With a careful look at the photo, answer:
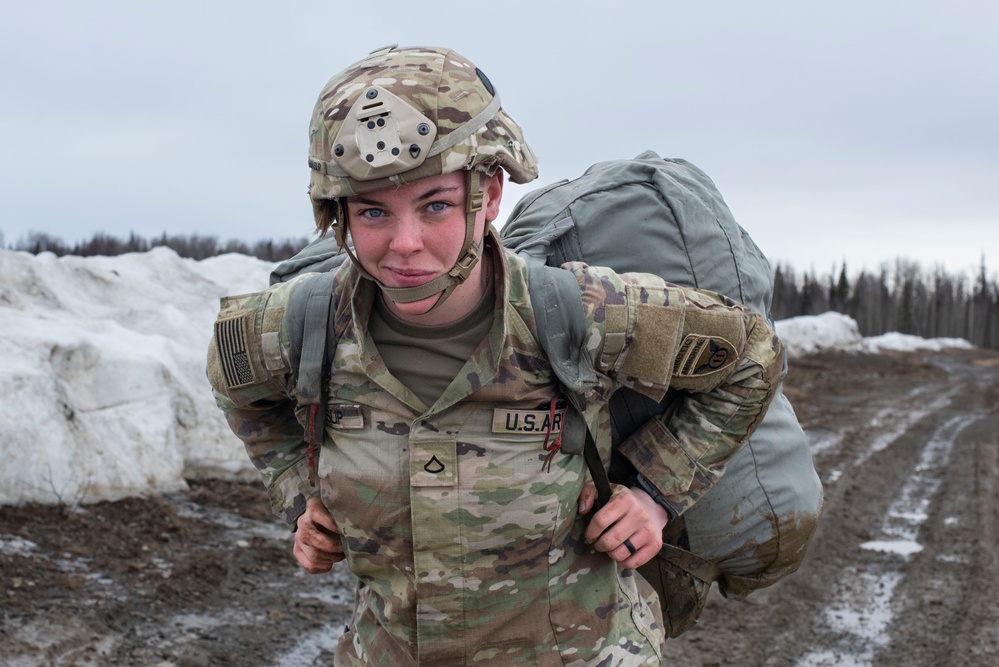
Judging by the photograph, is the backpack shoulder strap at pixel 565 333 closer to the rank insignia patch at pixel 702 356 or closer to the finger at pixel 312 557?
the rank insignia patch at pixel 702 356

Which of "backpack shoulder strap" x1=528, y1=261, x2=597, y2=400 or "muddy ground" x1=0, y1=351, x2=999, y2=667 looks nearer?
"backpack shoulder strap" x1=528, y1=261, x2=597, y2=400

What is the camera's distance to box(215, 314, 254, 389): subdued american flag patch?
7.11ft

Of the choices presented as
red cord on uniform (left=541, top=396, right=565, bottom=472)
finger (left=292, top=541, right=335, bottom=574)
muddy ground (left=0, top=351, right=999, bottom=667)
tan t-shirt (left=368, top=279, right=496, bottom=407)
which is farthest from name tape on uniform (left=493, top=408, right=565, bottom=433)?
muddy ground (left=0, top=351, right=999, bottom=667)

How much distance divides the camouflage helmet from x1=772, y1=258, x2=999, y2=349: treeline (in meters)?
65.9

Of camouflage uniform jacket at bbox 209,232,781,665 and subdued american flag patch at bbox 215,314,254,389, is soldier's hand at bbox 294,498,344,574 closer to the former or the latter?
camouflage uniform jacket at bbox 209,232,781,665

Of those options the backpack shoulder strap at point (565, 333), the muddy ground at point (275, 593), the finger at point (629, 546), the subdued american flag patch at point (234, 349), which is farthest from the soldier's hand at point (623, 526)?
the muddy ground at point (275, 593)

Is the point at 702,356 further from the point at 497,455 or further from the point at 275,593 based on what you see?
the point at 275,593

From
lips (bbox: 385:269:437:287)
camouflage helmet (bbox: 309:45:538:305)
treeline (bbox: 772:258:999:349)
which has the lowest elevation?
treeline (bbox: 772:258:999:349)

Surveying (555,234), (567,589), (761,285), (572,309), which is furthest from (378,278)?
(761,285)

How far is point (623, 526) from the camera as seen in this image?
2.18 meters

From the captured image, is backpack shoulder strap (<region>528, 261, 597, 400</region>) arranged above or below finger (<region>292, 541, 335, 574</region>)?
above

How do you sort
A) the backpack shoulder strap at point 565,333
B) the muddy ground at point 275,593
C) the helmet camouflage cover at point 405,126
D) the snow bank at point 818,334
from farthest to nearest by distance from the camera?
the snow bank at point 818,334 < the muddy ground at point 275,593 < the backpack shoulder strap at point 565,333 < the helmet camouflage cover at point 405,126

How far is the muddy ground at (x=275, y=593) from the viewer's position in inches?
183

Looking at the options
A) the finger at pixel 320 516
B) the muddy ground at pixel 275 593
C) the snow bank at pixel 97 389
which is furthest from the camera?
the snow bank at pixel 97 389
